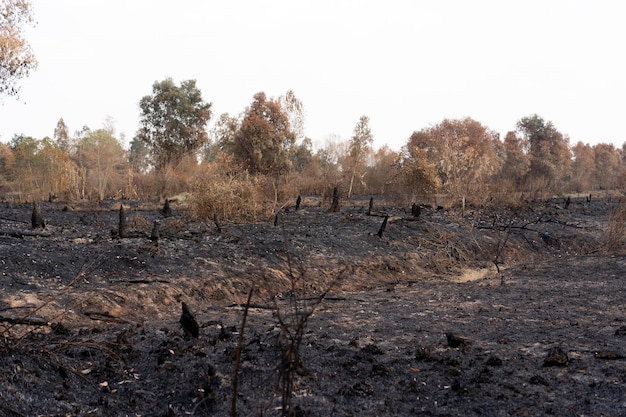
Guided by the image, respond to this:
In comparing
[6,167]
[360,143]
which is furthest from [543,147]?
[6,167]

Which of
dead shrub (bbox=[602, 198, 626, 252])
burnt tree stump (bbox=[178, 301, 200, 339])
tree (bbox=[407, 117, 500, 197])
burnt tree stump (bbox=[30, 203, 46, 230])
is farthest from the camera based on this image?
tree (bbox=[407, 117, 500, 197])

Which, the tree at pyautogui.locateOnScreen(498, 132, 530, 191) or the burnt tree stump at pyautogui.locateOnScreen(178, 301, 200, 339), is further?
the tree at pyautogui.locateOnScreen(498, 132, 530, 191)

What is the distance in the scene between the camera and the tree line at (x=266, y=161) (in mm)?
24906

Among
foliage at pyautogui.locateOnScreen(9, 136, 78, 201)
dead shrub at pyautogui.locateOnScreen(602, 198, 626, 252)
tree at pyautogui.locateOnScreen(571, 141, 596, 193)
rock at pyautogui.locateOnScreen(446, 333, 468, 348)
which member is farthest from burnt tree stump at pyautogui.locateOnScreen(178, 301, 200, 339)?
tree at pyautogui.locateOnScreen(571, 141, 596, 193)

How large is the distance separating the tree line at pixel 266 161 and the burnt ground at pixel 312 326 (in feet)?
19.6

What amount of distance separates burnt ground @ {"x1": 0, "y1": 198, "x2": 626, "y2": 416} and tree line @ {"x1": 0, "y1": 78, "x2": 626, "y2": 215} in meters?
5.99

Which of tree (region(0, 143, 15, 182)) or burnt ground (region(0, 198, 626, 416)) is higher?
tree (region(0, 143, 15, 182))

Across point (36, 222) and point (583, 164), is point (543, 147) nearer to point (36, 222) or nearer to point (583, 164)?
point (583, 164)

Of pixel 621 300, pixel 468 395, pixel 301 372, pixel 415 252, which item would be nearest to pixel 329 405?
pixel 301 372

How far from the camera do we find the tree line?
2491cm

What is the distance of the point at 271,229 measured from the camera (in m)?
13.9

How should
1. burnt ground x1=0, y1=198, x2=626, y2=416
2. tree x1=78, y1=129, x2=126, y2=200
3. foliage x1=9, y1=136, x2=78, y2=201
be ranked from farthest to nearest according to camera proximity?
tree x1=78, y1=129, x2=126, y2=200 → foliage x1=9, y1=136, x2=78, y2=201 → burnt ground x1=0, y1=198, x2=626, y2=416

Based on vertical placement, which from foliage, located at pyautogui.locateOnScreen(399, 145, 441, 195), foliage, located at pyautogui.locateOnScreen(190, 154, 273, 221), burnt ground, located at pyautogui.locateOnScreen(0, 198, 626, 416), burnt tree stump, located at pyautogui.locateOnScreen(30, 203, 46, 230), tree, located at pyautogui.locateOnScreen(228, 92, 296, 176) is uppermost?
tree, located at pyautogui.locateOnScreen(228, 92, 296, 176)

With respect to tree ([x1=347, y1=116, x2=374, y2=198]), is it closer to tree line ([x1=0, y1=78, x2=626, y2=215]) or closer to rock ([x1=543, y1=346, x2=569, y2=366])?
tree line ([x1=0, y1=78, x2=626, y2=215])
